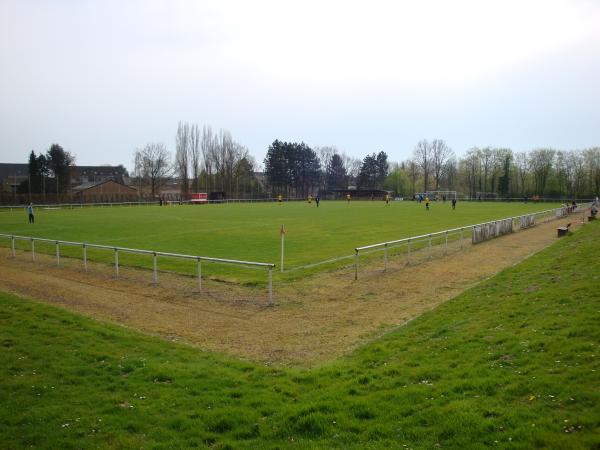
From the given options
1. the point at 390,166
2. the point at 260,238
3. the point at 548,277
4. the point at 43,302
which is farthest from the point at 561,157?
the point at 43,302

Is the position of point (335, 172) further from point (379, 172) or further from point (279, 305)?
point (279, 305)

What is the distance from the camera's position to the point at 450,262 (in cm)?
1922

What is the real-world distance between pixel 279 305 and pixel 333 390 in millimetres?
6239

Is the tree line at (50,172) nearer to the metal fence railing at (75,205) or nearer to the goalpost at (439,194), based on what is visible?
the metal fence railing at (75,205)

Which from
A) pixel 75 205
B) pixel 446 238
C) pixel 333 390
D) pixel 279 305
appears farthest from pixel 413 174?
pixel 333 390

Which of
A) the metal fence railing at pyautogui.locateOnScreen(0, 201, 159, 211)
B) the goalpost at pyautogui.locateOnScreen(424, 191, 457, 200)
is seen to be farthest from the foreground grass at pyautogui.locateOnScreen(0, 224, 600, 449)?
the goalpost at pyautogui.locateOnScreen(424, 191, 457, 200)

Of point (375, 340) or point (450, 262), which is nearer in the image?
point (375, 340)

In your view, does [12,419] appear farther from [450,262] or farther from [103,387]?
[450,262]

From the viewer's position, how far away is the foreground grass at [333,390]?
509 centimetres

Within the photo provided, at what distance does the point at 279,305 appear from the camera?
1267 cm

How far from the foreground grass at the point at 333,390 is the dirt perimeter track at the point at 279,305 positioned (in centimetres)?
88

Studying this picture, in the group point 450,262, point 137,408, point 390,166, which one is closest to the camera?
point 137,408

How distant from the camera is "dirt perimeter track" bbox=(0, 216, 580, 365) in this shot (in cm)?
953

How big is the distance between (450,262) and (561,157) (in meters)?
106
